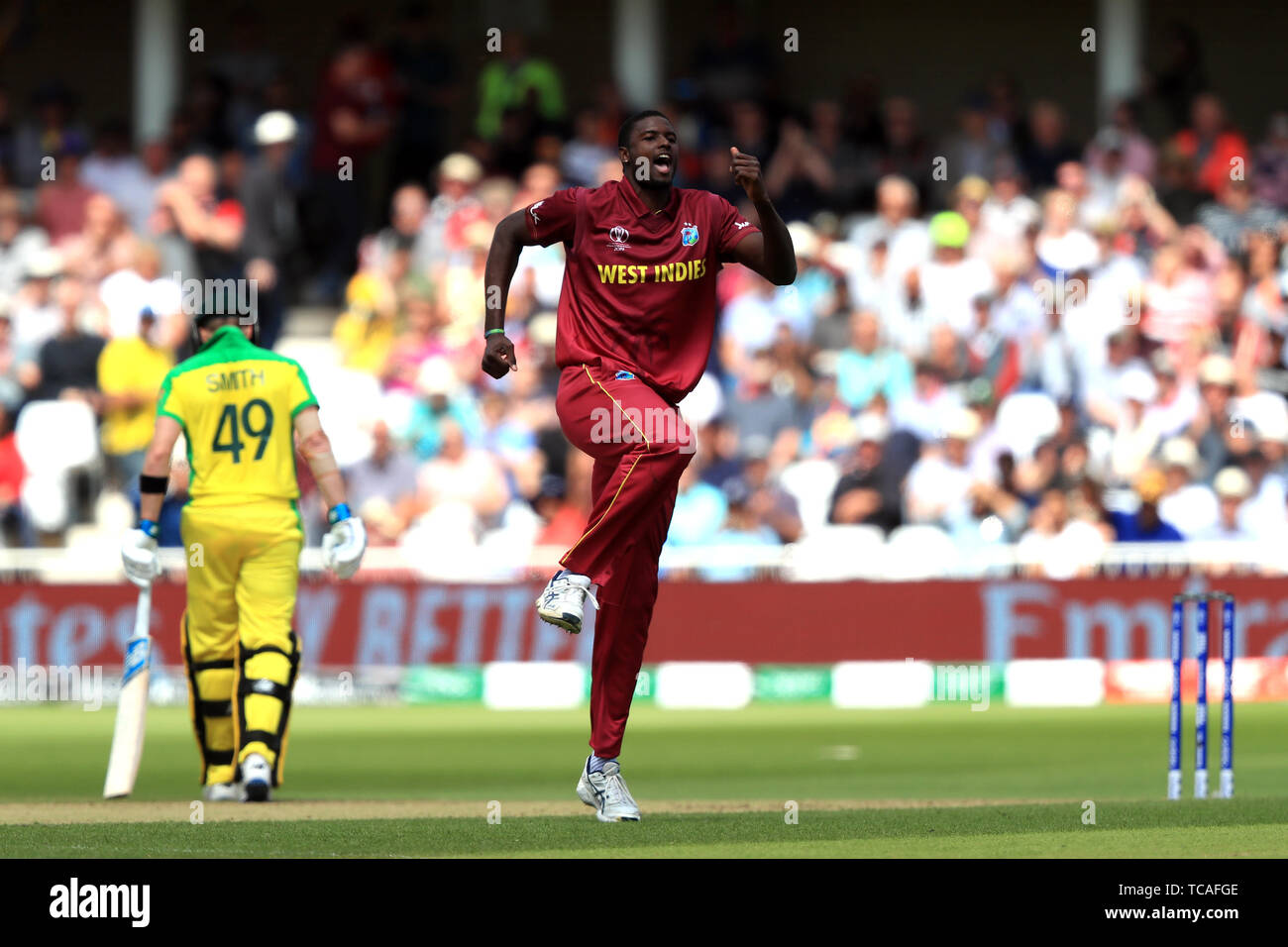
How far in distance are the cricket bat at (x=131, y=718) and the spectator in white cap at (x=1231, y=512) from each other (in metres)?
10.2

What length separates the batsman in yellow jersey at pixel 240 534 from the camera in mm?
12297

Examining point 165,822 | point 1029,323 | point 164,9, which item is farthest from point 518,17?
point 165,822

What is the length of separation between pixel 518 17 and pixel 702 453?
8.87 metres

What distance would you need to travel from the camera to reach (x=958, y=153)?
24109 mm

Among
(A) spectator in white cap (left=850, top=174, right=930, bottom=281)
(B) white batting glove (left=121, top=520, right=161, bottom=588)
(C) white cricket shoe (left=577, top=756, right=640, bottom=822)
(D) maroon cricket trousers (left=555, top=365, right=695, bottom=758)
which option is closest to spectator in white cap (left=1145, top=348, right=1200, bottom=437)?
(A) spectator in white cap (left=850, top=174, right=930, bottom=281)

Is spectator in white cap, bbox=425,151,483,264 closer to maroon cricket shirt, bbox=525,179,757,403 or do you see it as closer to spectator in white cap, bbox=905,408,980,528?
spectator in white cap, bbox=905,408,980,528

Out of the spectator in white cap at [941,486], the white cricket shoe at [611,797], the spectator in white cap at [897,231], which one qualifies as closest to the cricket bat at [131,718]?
the white cricket shoe at [611,797]

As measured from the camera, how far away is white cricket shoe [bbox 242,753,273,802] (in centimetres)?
1216

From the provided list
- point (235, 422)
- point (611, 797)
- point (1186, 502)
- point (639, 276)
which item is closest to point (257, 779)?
point (235, 422)

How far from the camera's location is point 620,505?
10.2 meters

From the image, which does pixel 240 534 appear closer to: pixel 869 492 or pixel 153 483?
pixel 153 483

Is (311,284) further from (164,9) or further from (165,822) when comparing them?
(165,822)

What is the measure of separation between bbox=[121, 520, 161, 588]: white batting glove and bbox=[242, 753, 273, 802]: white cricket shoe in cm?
104

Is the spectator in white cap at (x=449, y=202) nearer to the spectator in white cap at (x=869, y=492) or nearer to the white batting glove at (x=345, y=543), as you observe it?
the spectator in white cap at (x=869, y=492)
